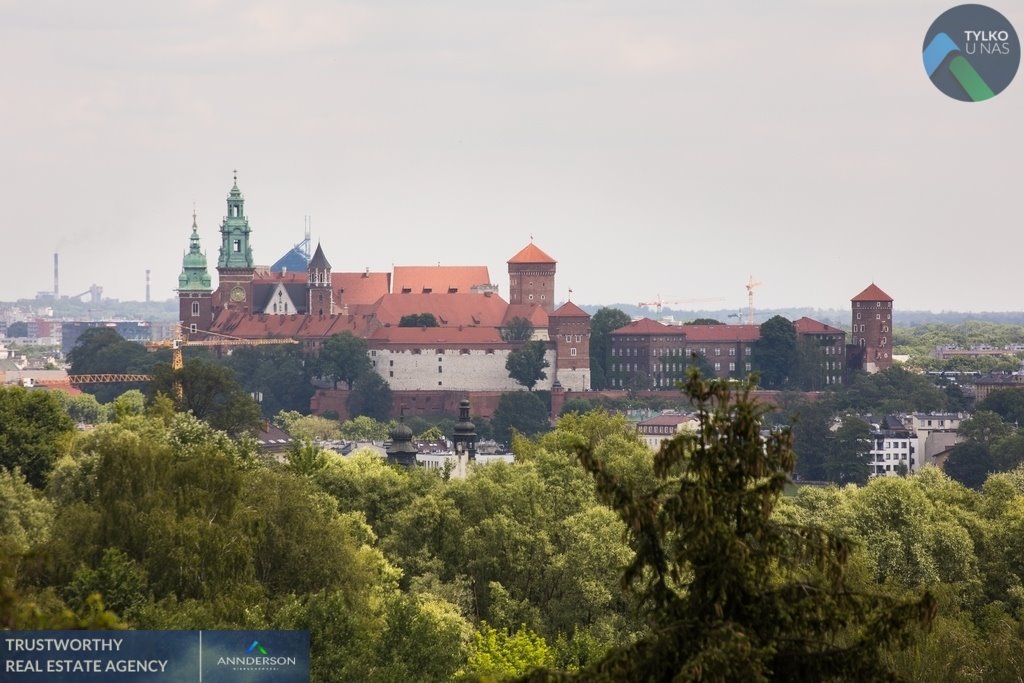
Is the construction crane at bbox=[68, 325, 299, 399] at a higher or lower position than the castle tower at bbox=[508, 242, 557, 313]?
lower

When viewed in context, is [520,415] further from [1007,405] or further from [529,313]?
[1007,405]

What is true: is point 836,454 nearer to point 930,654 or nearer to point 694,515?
point 930,654

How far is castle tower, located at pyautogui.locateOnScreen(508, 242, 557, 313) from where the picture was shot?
190000 mm

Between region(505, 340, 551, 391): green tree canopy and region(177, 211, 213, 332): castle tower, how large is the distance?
92.9ft

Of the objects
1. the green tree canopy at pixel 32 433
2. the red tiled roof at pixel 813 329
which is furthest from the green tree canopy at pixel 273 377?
the green tree canopy at pixel 32 433

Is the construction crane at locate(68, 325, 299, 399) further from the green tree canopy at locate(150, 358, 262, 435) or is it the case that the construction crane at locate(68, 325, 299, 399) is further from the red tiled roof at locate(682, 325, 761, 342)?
the green tree canopy at locate(150, 358, 262, 435)

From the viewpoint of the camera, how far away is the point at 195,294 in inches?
7564

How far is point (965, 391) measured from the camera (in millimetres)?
172750

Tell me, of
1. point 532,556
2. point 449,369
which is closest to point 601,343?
point 449,369

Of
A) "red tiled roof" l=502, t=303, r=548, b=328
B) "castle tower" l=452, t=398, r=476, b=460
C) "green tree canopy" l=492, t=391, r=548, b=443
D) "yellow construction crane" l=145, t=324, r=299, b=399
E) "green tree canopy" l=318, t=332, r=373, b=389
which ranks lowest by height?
"green tree canopy" l=492, t=391, r=548, b=443

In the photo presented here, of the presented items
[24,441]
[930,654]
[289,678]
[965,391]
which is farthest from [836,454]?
[289,678]

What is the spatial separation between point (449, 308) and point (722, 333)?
20318 mm

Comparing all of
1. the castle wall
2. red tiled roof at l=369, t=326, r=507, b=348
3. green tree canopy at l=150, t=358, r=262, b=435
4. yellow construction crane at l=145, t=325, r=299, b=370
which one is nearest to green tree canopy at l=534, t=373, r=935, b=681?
green tree canopy at l=150, t=358, r=262, b=435

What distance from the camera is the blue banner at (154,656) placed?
18.8m
